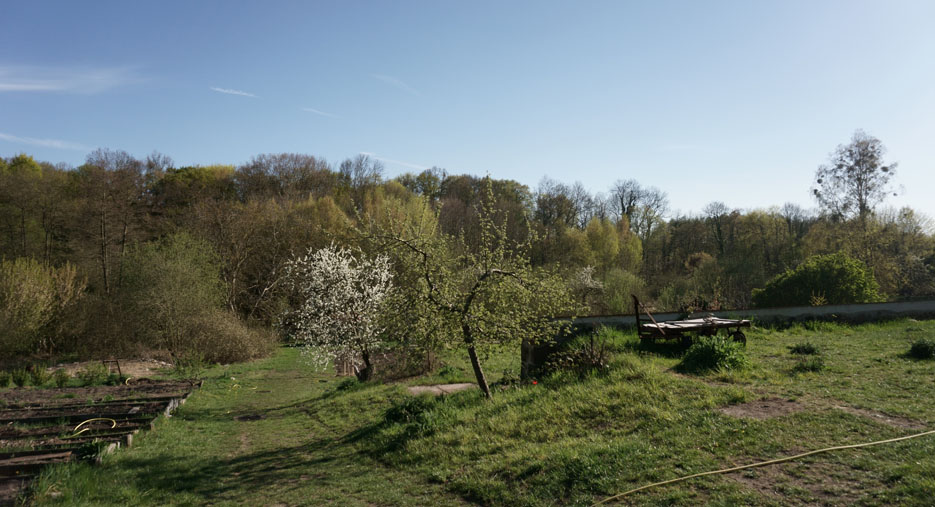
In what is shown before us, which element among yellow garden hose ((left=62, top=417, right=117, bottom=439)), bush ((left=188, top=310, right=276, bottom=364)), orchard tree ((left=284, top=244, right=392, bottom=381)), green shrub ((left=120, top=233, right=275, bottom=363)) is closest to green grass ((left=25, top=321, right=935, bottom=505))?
yellow garden hose ((left=62, top=417, right=117, bottom=439))

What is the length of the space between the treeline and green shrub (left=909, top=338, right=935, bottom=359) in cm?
692

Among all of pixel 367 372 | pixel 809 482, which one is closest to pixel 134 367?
pixel 367 372

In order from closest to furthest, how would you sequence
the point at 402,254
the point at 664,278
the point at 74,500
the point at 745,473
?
the point at 745,473 < the point at 74,500 < the point at 402,254 < the point at 664,278

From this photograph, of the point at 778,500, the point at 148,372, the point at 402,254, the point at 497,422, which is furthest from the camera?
the point at 148,372

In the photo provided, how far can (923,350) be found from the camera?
30.8 ft

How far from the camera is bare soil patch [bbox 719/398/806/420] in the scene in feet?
21.9

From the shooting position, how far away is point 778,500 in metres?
4.55

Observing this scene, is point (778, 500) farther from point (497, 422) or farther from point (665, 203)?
point (665, 203)

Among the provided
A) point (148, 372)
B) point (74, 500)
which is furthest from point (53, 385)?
point (74, 500)

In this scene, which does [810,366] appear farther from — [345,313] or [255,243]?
[255,243]

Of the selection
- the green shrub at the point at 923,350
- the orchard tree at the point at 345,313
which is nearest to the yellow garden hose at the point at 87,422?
the orchard tree at the point at 345,313

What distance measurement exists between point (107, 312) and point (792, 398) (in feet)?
97.5

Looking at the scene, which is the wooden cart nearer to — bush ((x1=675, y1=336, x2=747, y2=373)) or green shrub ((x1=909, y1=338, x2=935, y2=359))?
bush ((x1=675, y1=336, x2=747, y2=373))

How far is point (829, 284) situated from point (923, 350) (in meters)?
8.81
